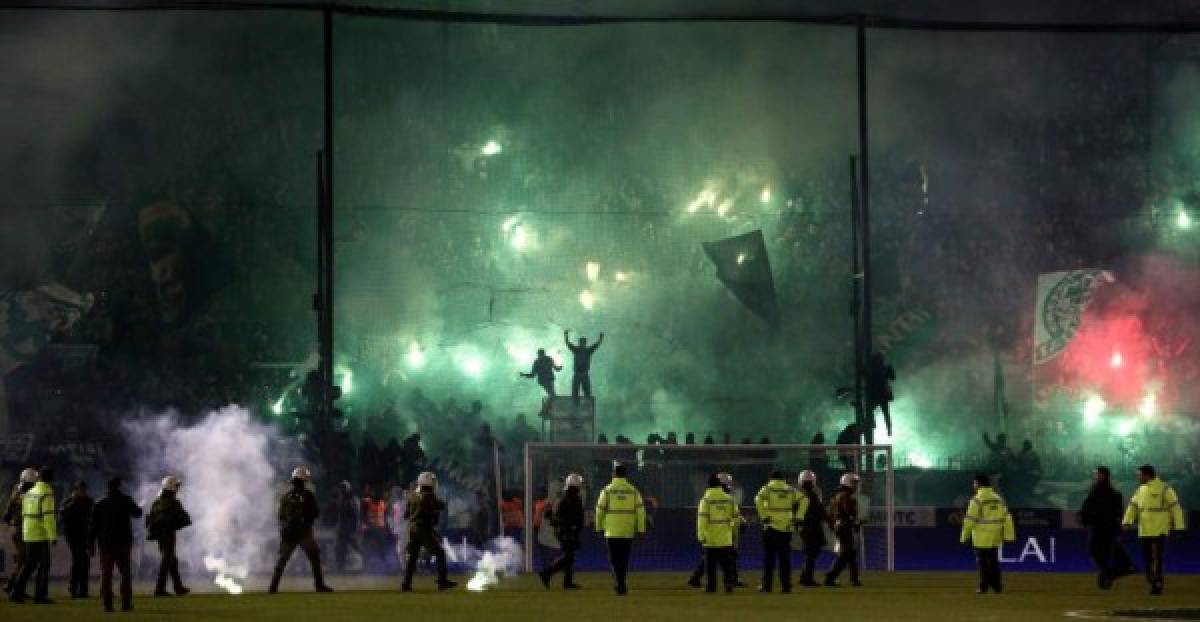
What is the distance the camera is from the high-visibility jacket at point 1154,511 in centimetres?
2698

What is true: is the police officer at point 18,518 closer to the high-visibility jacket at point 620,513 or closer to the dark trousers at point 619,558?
the high-visibility jacket at point 620,513

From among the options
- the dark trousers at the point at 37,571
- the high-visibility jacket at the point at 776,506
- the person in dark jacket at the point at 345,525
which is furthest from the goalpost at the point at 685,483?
the dark trousers at the point at 37,571

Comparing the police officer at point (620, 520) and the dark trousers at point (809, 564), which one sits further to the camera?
the dark trousers at point (809, 564)

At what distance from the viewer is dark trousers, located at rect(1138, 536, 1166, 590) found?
26734 millimetres

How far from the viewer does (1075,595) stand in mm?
25844

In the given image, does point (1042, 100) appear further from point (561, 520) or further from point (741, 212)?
point (561, 520)

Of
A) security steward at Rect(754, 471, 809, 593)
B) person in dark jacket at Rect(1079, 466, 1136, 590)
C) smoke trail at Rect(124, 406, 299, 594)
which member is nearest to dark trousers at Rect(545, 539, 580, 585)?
security steward at Rect(754, 471, 809, 593)

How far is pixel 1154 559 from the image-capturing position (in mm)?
26922

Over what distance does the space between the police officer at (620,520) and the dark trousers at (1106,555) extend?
719 cm

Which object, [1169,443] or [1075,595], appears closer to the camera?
[1075,595]

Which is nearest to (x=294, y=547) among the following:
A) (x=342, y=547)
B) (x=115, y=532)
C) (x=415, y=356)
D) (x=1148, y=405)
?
(x=115, y=532)

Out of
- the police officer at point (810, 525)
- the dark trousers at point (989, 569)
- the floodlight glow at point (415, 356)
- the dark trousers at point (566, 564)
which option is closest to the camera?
the dark trousers at point (989, 569)

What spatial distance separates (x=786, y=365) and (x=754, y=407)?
2.26 meters

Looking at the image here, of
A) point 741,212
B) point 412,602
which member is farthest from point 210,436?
point 741,212
